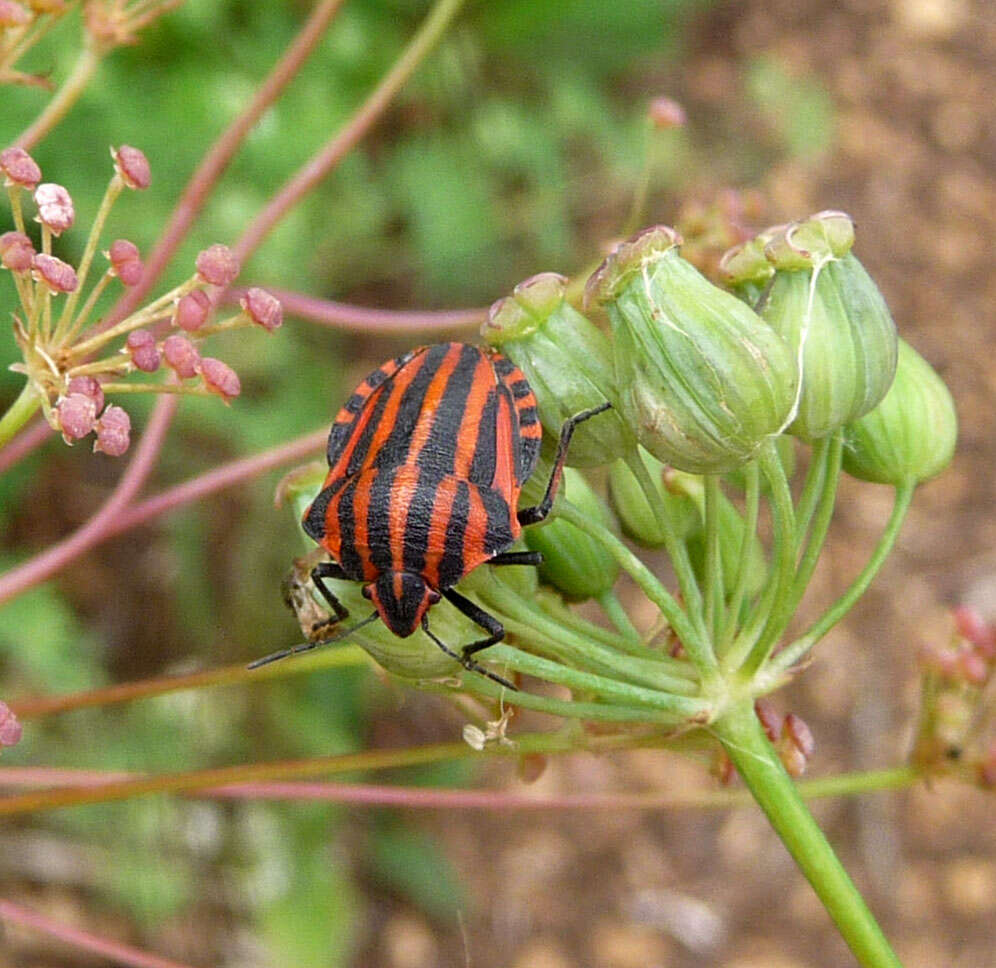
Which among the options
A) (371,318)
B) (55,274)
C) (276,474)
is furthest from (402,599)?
(276,474)

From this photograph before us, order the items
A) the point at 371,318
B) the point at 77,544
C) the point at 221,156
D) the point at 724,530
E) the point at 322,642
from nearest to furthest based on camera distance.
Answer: the point at 322,642 → the point at 724,530 → the point at 77,544 → the point at 221,156 → the point at 371,318

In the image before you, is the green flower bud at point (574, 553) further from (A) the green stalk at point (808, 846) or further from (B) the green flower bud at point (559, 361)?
(A) the green stalk at point (808, 846)

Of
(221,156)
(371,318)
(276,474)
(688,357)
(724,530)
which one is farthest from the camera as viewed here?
(276,474)

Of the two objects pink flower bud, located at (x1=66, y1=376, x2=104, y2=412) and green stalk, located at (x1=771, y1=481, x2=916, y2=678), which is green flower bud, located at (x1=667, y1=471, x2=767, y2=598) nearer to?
green stalk, located at (x1=771, y1=481, x2=916, y2=678)

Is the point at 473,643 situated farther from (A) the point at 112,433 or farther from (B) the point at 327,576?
(A) the point at 112,433

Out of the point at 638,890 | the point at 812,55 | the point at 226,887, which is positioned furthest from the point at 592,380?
the point at 812,55

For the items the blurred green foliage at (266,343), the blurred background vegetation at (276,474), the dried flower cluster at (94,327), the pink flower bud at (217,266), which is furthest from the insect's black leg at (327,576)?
the blurred green foliage at (266,343)

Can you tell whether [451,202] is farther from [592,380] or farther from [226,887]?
[592,380]
